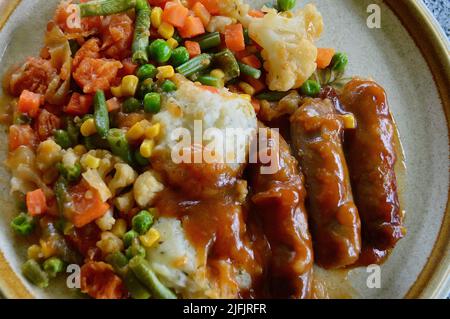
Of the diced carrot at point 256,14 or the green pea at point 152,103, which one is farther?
the diced carrot at point 256,14

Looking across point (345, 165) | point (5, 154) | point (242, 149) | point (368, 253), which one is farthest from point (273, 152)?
point (5, 154)

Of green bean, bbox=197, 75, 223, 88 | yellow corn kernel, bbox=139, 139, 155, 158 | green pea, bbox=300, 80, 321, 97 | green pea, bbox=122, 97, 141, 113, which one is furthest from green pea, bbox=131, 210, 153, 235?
green pea, bbox=300, 80, 321, 97

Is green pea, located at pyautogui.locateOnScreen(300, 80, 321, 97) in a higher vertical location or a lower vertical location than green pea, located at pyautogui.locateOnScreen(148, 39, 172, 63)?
lower

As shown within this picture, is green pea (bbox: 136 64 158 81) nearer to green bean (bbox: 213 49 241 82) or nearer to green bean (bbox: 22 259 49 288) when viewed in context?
green bean (bbox: 213 49 241 82)

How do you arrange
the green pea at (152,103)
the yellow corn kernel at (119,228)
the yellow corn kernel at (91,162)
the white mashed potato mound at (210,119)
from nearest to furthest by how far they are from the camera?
the yellow corn kernel at (119,228)
the yellow corn kernel at (91,162)
the white mashed potato mound at (210,119)
the green pea at (152,103)

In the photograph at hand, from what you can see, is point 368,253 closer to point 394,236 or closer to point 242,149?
point 394,236

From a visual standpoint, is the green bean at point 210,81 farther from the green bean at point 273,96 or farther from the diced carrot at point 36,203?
the diced carrot at point 36,203

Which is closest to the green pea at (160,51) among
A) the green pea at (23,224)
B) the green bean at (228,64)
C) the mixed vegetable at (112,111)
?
the mixed vegetable at (112,111)

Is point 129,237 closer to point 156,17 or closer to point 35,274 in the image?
point 35,274
